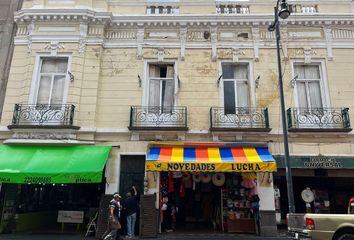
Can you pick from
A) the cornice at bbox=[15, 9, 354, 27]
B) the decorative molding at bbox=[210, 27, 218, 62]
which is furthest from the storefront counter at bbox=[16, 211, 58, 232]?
the decorative molding at bbox=[210, 27, 218, 62]

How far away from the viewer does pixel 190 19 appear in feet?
42.3

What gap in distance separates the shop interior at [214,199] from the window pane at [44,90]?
19.4ft

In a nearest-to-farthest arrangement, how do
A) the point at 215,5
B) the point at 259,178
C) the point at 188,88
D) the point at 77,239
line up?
the point at 77,239, the point at 259,178, the point at 188,88, the point at 215,5

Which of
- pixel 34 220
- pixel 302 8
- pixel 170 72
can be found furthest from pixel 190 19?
pixel 34 220

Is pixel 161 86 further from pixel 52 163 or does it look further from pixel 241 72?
pixel 52 163

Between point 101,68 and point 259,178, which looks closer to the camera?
point 259,178

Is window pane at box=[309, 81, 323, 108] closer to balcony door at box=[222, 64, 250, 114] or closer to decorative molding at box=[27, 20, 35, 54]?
balcony door at box=[222, 64, 250, 114]

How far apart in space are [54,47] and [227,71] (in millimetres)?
7688

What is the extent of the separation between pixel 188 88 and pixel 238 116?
2.44m

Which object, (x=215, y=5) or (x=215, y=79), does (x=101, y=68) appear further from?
(x=215, y=5)

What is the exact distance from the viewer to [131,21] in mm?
12930

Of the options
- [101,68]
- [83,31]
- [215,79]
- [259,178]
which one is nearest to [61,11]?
[83,31]

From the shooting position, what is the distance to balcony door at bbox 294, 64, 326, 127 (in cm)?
1179

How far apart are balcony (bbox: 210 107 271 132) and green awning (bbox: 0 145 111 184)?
447cm
